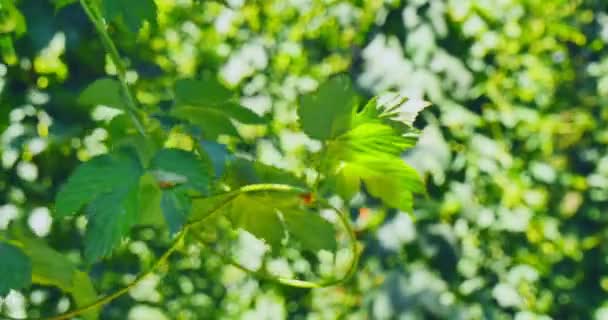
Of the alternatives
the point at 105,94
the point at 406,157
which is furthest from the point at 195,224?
the point at 406,157

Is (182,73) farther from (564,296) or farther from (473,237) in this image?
(564,296)

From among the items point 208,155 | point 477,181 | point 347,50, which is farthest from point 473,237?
point 208,155

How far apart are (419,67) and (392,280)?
54cm

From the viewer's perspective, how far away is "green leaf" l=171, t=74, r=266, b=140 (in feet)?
2.47

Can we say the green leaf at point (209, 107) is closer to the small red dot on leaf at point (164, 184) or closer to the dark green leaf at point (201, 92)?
the dark green leaf at point (201, 92)

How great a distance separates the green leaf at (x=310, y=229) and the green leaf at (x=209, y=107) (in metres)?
0.09

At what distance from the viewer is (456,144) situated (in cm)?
245

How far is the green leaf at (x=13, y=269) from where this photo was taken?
64cm

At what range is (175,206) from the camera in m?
0.60

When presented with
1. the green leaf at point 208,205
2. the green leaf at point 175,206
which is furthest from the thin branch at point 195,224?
the green leaf at point 175,206

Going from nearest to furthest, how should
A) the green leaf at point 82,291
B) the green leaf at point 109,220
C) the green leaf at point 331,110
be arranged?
1. the green leaf at point 109,220
2. the green leaf at point 331,110
3. the green leaf at point 82,291

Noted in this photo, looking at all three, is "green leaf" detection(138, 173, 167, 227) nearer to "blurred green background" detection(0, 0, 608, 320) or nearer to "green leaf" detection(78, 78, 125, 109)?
"green leaf" detection(78, 78, 125, 109)

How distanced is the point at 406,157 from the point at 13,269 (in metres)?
1.57

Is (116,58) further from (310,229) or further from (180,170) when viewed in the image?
(310,229)
